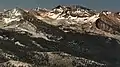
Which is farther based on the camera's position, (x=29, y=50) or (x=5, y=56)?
(x=29, y=50)


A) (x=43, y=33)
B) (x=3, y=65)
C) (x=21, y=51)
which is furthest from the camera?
(x=43, y=33)

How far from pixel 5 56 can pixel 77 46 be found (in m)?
40.1

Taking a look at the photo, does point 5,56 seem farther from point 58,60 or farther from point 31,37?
point 31,37

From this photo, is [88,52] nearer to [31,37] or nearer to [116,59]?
[116,59]

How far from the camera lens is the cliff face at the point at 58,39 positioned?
12019cm

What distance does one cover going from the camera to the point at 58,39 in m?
156

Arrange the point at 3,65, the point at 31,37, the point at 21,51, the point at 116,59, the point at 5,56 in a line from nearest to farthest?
the point at 3,65
the point at 5,56
the point at 21,51
the point at 116,59
the point at 31,37

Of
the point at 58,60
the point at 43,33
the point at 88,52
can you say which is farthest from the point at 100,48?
the point at 58,60

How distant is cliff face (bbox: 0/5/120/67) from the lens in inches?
4732

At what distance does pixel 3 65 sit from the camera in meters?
103

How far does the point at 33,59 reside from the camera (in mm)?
117562

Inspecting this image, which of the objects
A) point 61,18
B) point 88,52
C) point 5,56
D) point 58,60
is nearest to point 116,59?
point 88,52

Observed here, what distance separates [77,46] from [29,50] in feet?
81.7

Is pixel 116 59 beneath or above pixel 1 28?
Result: beneath
